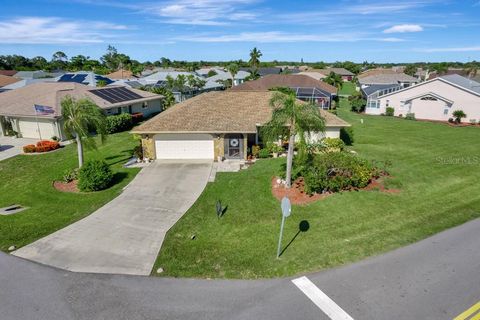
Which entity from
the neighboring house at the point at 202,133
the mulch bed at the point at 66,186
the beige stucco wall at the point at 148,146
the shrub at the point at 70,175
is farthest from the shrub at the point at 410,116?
the mulch bed at the point at 66,186

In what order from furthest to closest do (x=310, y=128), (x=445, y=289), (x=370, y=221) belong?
1. (x=310, y=128)
2. (x=370, y=221)
3. (x=445, y=289)

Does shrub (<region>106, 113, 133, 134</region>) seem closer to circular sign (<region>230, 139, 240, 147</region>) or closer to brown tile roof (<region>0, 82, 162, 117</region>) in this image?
brown tile roof (<region>0, 82, 162, 117</region>)

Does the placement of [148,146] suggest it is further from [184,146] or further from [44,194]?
[44,194]

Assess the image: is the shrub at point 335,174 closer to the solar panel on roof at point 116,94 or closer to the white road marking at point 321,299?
the white road marking at point 321,299

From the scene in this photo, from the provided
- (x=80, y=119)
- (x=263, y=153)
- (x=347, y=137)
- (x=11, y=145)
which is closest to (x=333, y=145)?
(x=347, y=137)

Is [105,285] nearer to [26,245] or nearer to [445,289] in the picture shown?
[26,245]

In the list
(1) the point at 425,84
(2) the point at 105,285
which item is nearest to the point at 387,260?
(2) the point at 105,285
